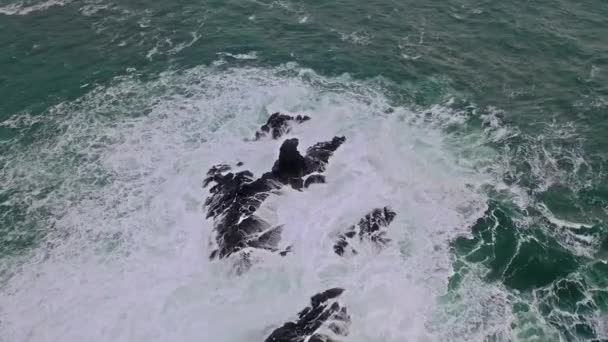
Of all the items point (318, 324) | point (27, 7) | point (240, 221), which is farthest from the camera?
point (27, 7)

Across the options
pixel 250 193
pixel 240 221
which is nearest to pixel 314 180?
pixel 250 193

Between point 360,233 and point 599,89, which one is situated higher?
point 599,89

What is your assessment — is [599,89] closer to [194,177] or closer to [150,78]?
[194,177]

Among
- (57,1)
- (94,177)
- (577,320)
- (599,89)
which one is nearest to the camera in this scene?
(577,320)

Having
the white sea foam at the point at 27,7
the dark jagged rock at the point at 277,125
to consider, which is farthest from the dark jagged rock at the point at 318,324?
the white sea foam at the point at 27,7

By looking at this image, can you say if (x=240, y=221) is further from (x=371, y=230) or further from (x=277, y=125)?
(x=277, y=125)

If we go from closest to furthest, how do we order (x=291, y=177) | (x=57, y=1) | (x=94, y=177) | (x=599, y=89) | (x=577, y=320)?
(x=577, y=320) → (x=291, y=177) → (x=94, y=177) → (x=599, y=89) → (x=57, y=1)

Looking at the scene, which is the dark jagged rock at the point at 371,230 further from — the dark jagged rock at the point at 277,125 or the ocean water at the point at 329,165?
the dark jagged rock at the point at 277,125

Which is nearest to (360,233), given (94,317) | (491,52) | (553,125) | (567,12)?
(94,317)
